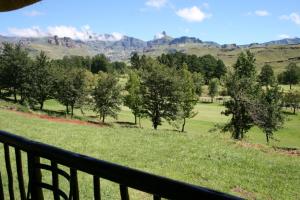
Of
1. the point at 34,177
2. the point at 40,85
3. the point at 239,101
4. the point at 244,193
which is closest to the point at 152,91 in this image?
the point at 239,101

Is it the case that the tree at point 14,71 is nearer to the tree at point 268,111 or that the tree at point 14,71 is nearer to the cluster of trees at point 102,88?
the cluster of trees at point 102,88

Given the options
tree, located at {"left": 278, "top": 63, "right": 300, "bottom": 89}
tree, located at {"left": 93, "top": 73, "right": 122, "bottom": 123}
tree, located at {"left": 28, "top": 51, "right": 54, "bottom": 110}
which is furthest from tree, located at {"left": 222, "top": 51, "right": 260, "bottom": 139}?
tree, located at {"left": 278, "top": 63, "right": 300, "bottom": 89}

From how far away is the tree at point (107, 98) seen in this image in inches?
2776

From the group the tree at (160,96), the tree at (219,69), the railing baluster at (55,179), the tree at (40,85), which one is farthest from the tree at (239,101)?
the tree at (219,69)

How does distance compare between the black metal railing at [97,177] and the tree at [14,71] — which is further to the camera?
the tree at [14,71]

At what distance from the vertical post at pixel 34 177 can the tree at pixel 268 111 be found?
5002 centimetres

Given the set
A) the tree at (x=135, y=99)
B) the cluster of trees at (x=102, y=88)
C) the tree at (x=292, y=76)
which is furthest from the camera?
the tree at (x=292, y=76)

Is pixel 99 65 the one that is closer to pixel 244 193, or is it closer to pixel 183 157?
pixel 183 157

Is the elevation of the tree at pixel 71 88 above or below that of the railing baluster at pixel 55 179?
below

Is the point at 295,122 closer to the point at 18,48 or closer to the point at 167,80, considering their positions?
the point at 167,80

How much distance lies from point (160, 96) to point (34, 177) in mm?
62019

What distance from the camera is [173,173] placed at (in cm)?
2016

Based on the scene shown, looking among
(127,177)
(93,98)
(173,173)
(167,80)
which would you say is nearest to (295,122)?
(167,80)

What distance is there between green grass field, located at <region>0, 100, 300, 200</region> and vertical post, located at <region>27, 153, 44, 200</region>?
10.7 m
